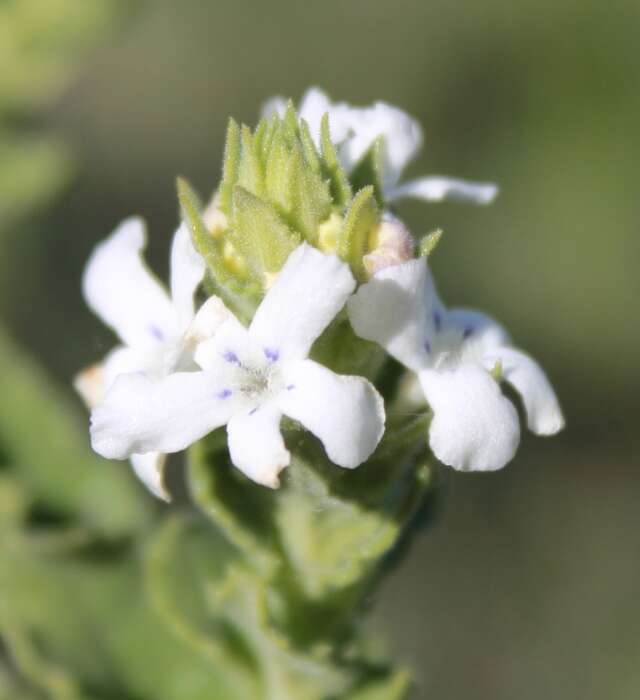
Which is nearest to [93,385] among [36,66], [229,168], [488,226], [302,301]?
[229,168]

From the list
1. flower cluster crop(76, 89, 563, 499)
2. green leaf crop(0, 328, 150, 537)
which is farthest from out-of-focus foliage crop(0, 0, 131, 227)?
flower cluster crop(76, 89, 563, 499)

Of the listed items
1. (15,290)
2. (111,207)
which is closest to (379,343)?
(15,290)

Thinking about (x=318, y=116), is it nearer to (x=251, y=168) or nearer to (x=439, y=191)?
(x=439, y=191)

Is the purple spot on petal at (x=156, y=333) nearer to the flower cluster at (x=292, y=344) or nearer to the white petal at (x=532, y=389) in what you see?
the flower cluster at (x=292, y=344)

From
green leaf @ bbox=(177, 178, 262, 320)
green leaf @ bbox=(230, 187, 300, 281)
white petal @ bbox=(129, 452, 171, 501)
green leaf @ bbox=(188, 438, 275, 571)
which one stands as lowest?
white petal @ bbox=(129, 452, 171, 501)

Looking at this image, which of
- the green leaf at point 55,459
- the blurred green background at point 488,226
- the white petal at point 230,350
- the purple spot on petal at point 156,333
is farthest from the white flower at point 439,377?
the blurred green background at point 488,226

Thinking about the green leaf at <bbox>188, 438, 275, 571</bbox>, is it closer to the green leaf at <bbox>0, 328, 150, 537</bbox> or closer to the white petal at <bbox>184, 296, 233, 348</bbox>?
the white petal at <bbox>184, 296, 233, 348</bbox>

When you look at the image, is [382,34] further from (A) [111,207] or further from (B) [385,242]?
(B) [385,242]

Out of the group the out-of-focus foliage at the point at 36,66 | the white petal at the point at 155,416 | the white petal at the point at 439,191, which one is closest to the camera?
the white petal at the point at 155,416
